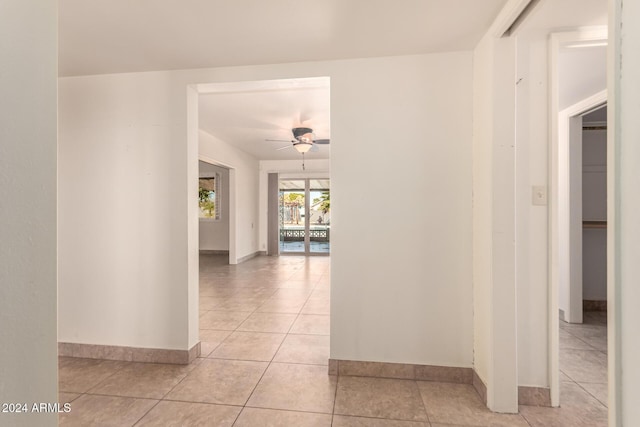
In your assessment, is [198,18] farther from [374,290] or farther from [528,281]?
[528,281]

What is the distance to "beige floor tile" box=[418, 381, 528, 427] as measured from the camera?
1671mm

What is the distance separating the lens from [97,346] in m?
2.41

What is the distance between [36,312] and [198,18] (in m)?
1.74

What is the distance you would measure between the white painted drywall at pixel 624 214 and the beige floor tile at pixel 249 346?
84.3 inches

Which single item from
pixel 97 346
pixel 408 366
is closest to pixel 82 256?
pixel 97 346

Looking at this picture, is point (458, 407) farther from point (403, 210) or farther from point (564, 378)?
point (403, 210)

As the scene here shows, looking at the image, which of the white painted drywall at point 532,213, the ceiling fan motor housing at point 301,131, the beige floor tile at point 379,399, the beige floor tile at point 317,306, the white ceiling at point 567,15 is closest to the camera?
the white ceiling at point 567,15

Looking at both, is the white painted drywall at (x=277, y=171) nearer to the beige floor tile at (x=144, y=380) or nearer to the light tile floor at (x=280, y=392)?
the light tile floor at (x=280, y=392)

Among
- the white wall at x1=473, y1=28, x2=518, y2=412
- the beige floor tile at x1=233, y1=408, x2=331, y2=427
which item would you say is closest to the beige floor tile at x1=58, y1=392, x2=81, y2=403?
the beige floor tile at x1=233, y1=408, x2=331, y2=427

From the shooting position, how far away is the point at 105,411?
69.1 inches

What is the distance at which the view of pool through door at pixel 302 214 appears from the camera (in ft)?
25.8

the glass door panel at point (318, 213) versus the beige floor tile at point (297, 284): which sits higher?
the glass door panel at point (318, 213)

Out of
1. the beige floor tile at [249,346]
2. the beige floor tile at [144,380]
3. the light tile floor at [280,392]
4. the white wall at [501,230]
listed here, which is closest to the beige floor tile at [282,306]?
the light tile floor at [280,392]

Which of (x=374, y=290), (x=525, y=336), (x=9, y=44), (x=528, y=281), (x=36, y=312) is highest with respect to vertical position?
(x=9, y=44)
